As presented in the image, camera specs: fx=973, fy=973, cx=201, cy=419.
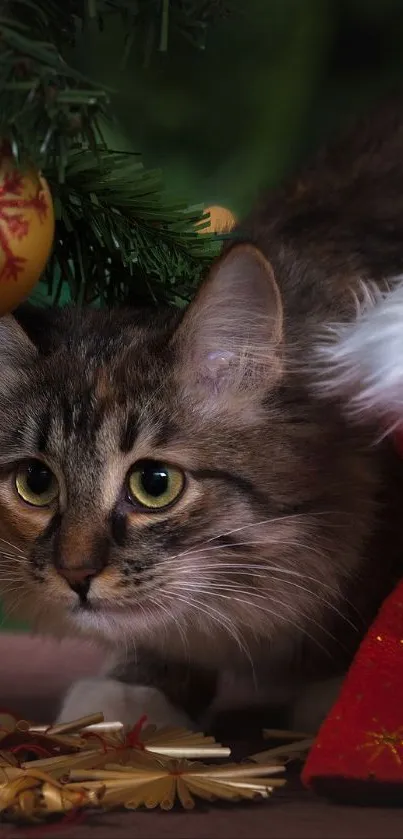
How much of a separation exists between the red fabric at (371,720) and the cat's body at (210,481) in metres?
0.12

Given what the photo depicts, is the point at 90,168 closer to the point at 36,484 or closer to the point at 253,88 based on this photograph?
the point at 36,484

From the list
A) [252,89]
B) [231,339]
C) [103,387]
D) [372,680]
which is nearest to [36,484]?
[103,387]

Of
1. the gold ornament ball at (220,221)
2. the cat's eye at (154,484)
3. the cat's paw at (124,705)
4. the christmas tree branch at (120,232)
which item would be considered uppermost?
the christmas tree branch at (120,232)

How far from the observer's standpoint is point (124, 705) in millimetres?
1044

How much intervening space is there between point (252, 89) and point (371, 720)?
0.86m

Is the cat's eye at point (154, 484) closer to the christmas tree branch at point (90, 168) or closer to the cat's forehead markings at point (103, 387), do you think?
the cat's forehead markings at point (103, 387)

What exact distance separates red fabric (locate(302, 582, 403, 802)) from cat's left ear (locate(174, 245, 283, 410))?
0.23 metres

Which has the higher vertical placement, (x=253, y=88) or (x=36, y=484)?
(x=253, y=88)

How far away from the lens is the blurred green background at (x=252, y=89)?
4.12ft

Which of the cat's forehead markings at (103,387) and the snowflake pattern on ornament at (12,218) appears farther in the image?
the cat's forehead markings at (103,387)

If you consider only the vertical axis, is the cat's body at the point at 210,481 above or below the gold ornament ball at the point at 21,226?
below

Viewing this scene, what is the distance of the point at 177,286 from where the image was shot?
1004mm

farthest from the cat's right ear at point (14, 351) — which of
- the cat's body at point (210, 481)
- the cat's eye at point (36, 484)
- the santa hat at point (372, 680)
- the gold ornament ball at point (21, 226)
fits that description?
the santa hat at point (372, 680)

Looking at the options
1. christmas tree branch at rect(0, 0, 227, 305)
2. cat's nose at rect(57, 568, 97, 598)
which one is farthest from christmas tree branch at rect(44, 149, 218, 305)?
cat's nose at rect(57, 568, 97, 598)
